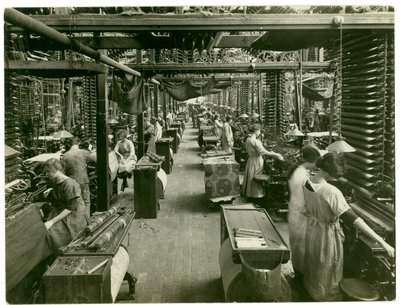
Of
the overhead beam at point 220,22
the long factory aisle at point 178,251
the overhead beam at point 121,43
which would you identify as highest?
the overhead beam at point 121,43

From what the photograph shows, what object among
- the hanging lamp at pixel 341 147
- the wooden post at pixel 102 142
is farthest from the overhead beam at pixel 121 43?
the hanging lamp at pixel 341 147

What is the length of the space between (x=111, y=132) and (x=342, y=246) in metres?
16.4

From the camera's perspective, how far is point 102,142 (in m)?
8.17

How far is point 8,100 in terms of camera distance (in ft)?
16.8

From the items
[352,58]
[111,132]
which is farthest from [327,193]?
[111,132]

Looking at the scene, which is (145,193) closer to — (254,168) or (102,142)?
(102,142)

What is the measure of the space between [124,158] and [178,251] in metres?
5.14

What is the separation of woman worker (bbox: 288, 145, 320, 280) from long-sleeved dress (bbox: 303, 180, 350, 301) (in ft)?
A: 1.43

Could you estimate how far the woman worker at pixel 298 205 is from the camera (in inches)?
218

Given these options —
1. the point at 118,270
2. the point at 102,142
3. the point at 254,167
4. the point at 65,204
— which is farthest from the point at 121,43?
the point at 118,270

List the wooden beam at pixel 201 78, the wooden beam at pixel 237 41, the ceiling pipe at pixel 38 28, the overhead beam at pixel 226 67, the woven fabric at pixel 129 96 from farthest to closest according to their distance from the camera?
the wooden beam at pixel 201 78 < the overhead beam at pixel 226 67 < the woven fabric at pixel 129 96 < the wooden beam at pixel 237 41 < the ceiling pipe at pixel 38 28

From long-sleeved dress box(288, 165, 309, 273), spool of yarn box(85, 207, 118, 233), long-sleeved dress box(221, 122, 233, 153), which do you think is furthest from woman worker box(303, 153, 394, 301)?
long-sleeved dress box(221, 122, 233, 153)

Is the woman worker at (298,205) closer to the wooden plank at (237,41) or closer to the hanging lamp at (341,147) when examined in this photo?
the hanging lamp at (341,147)

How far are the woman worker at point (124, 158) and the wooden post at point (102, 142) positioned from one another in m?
2.84
